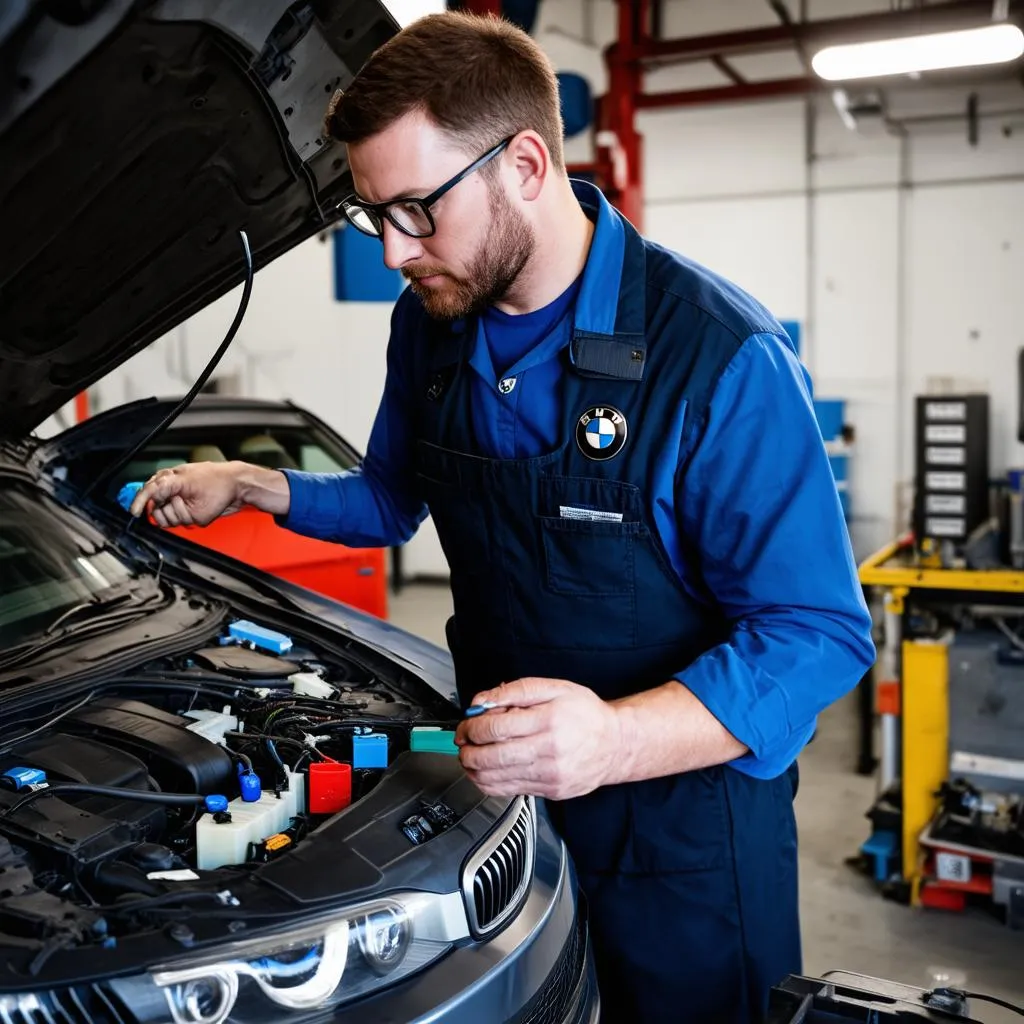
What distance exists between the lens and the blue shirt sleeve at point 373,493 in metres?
1.90

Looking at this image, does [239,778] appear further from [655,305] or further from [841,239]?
[841,239]

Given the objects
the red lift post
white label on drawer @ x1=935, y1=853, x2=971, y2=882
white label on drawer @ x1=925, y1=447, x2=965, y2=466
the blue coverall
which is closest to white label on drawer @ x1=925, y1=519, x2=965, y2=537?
white label on drawer @ x1=925, y1=447, x2=965, y2=466

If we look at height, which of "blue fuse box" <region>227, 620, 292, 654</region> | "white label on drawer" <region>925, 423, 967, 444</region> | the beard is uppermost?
the beard

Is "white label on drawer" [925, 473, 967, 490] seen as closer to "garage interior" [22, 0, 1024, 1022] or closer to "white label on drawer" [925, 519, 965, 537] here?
A: "white label on drawer" [925, 519, 965, 537]

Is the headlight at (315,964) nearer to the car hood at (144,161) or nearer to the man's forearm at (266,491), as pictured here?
the man's forearm at (266,491)

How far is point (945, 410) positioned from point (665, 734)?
249cm

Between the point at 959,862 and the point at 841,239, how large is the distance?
5490 millimetres

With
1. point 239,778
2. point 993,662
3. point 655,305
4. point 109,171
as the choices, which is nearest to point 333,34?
point 109,171

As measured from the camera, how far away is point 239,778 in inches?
59.1

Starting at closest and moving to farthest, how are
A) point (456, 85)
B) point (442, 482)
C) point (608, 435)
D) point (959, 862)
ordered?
point (456, 85), point (608, 435), point (442, 482), point (959, 862)

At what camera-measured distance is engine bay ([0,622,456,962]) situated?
1.23m

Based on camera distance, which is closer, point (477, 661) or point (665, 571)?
point (665, 571)

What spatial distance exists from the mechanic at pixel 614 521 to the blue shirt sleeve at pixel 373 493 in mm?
221

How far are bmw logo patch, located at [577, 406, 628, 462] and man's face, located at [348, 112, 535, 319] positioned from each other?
0.20 m
